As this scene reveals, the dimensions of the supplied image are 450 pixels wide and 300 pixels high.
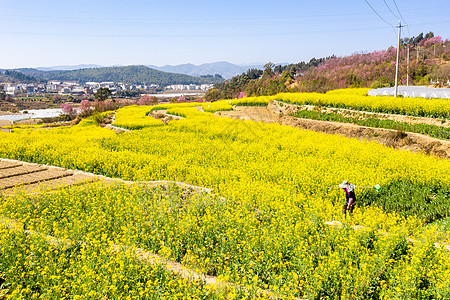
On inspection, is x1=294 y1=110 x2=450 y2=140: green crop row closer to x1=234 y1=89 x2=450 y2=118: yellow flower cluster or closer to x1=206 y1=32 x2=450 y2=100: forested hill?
x1=234 y1=89 x2=450 y2=118: yellow flower cluster

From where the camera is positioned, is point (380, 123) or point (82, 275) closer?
point (82, 275)

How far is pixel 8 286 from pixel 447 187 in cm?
1381

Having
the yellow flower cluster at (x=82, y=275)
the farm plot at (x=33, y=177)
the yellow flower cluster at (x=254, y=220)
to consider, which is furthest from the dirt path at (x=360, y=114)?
the farm plot at (x=33, y=177)

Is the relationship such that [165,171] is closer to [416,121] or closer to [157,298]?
[157,298]

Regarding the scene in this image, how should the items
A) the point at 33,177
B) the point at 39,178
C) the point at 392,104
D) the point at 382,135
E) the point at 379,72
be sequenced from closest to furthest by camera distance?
the point at 39,178
the point at 33,177
the point at 382,135
the point at 392,104
the point at 379,72

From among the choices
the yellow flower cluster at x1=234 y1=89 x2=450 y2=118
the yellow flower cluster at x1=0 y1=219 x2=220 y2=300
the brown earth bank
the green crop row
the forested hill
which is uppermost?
the forested hill

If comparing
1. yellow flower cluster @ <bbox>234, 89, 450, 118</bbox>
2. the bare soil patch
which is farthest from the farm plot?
yellow flower cluster @ <bbox>234, 89, 450, 118</bbox>

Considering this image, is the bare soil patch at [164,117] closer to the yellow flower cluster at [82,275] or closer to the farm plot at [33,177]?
the farm plot at [33,177]

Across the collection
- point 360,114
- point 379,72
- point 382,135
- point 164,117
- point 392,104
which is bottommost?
point 382,135

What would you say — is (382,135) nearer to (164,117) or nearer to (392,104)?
(392,104)

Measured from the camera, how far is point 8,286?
19.7 feet

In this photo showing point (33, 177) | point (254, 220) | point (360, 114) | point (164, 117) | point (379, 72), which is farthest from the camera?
point (379, 72)

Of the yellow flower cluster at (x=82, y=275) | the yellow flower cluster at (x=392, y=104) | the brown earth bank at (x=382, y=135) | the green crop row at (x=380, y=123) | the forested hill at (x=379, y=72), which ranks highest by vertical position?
the forested hill at (x=379, y=72)

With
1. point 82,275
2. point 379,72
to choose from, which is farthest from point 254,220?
point 379,72
